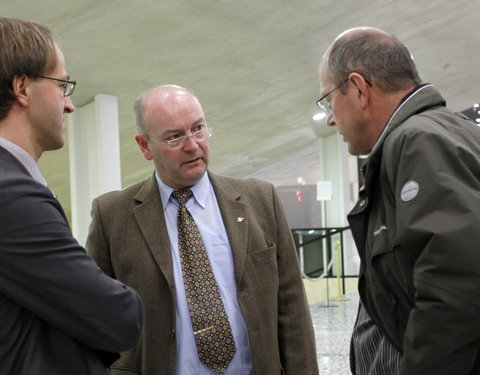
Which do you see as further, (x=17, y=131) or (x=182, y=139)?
→ (x=182, y=139)

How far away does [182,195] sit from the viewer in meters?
2.68

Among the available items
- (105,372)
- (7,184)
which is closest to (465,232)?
(105,372)

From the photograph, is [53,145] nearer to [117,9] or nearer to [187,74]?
[117,9]

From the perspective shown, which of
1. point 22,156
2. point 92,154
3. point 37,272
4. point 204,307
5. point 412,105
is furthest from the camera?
point 92,154

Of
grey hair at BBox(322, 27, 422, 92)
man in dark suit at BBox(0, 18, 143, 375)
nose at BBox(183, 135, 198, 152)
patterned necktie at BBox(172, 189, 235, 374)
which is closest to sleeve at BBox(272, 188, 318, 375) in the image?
patterned necktie at BBox(172, 189, 235, 374)

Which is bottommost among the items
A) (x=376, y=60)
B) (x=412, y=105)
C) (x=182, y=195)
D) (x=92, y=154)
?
(x=92, y=154)

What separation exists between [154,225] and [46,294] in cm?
108

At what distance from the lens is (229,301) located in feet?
8.15

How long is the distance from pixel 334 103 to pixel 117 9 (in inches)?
241

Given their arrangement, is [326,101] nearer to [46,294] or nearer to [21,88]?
[21,88]

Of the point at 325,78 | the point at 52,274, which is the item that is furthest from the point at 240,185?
the point at 52,274

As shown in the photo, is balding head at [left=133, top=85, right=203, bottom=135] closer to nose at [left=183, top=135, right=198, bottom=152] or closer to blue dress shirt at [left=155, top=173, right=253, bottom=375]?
nose at [left=183, top=135, right=198, bottom=152]

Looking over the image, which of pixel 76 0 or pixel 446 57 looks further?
pixel 446 57

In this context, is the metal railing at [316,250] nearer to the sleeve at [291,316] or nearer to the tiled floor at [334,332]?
the tiled floor at [334,332]
